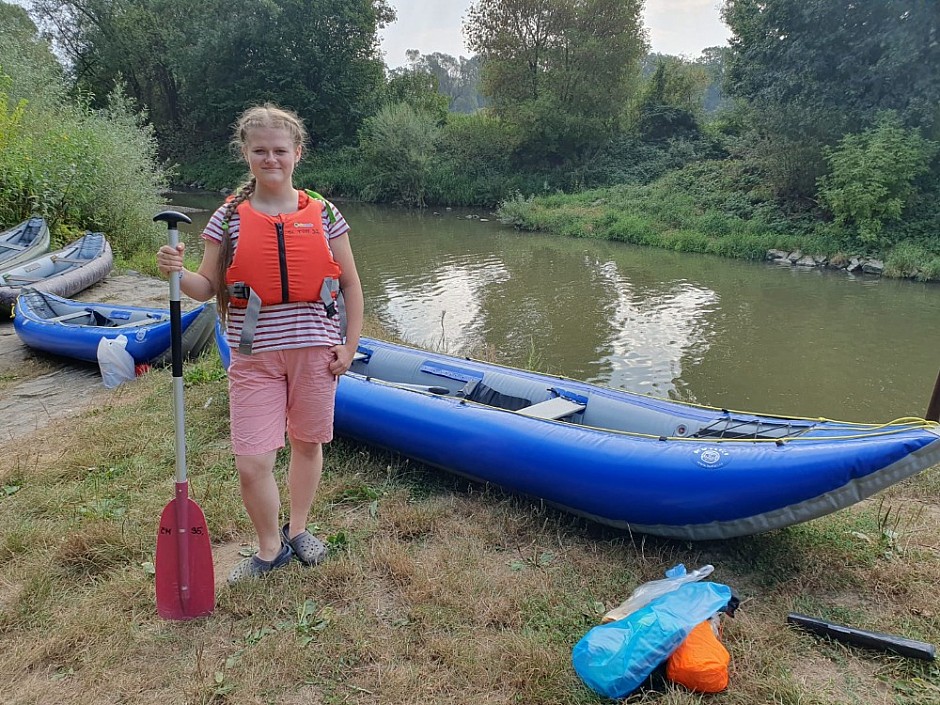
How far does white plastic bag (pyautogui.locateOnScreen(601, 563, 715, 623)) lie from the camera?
1.93m

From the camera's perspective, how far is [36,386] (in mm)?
4977

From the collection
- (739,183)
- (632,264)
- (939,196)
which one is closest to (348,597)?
(632,264)

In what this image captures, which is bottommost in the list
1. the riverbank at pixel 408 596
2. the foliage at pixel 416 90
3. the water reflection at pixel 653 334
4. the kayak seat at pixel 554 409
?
the water reflection at pixel 653 334

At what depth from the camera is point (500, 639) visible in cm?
194

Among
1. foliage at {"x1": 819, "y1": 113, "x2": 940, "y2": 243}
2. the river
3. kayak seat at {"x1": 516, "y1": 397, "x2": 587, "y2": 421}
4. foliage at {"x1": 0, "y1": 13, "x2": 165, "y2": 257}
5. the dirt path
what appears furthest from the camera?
foliage at {"x1": 819, "y1": 113, "x2": 940, "y2": 243}

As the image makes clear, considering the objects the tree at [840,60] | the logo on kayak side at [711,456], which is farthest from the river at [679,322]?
the logo on kayak side at [711,456]

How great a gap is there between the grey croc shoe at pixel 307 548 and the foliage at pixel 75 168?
27.2 ft

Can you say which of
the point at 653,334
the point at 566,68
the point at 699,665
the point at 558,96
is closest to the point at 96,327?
the point at 699,665

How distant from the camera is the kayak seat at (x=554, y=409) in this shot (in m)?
3.04

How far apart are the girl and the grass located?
17.3 inches

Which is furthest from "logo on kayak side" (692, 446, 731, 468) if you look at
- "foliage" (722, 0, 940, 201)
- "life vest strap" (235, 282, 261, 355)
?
"foliage" (722, 0, 940, 201)

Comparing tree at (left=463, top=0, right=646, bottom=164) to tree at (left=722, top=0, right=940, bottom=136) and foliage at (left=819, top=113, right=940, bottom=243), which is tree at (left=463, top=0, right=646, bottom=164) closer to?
tree at (left=722, top=0, right=940, bottom=136)

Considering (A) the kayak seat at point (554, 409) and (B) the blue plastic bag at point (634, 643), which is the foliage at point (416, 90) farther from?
(B) the blue plastic bag at point (634, 643)

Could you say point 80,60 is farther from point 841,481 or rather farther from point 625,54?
point 841,481
